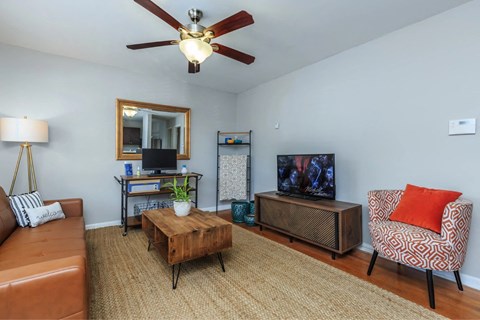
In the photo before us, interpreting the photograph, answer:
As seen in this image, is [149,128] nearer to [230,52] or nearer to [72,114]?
[72,114]

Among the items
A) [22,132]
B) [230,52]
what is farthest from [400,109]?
[22,132]

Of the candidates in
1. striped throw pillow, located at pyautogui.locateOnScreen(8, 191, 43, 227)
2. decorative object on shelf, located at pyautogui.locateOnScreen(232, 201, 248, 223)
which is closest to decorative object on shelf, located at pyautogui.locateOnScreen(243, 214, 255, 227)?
decorative object on shelf, located at pyautogui.locateOnScreen(232, 201, 248, 223)

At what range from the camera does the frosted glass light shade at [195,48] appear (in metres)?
2.02

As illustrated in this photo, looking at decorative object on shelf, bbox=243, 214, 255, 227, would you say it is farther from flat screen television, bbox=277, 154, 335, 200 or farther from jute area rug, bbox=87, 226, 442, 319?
Answer: jute area rug, bbox=87, 226, 442, 319

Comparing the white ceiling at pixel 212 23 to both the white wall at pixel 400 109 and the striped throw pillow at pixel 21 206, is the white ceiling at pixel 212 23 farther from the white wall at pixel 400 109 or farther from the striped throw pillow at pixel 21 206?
the striped throw pillow at pixel 21 206

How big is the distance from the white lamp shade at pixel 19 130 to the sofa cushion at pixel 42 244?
3.61 ft

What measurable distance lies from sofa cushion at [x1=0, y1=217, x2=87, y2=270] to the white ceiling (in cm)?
215

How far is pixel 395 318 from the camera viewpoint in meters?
Result: 1.64

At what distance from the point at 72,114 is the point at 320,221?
12.4 feet

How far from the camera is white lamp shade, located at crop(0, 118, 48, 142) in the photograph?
8.62 feet

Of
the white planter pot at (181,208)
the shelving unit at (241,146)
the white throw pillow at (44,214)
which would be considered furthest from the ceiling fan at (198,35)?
the shelving unit at (241,146)

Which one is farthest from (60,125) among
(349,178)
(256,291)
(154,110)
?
(349,178)

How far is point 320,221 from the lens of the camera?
274 cm

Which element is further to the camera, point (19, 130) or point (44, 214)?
point (19, 130)
